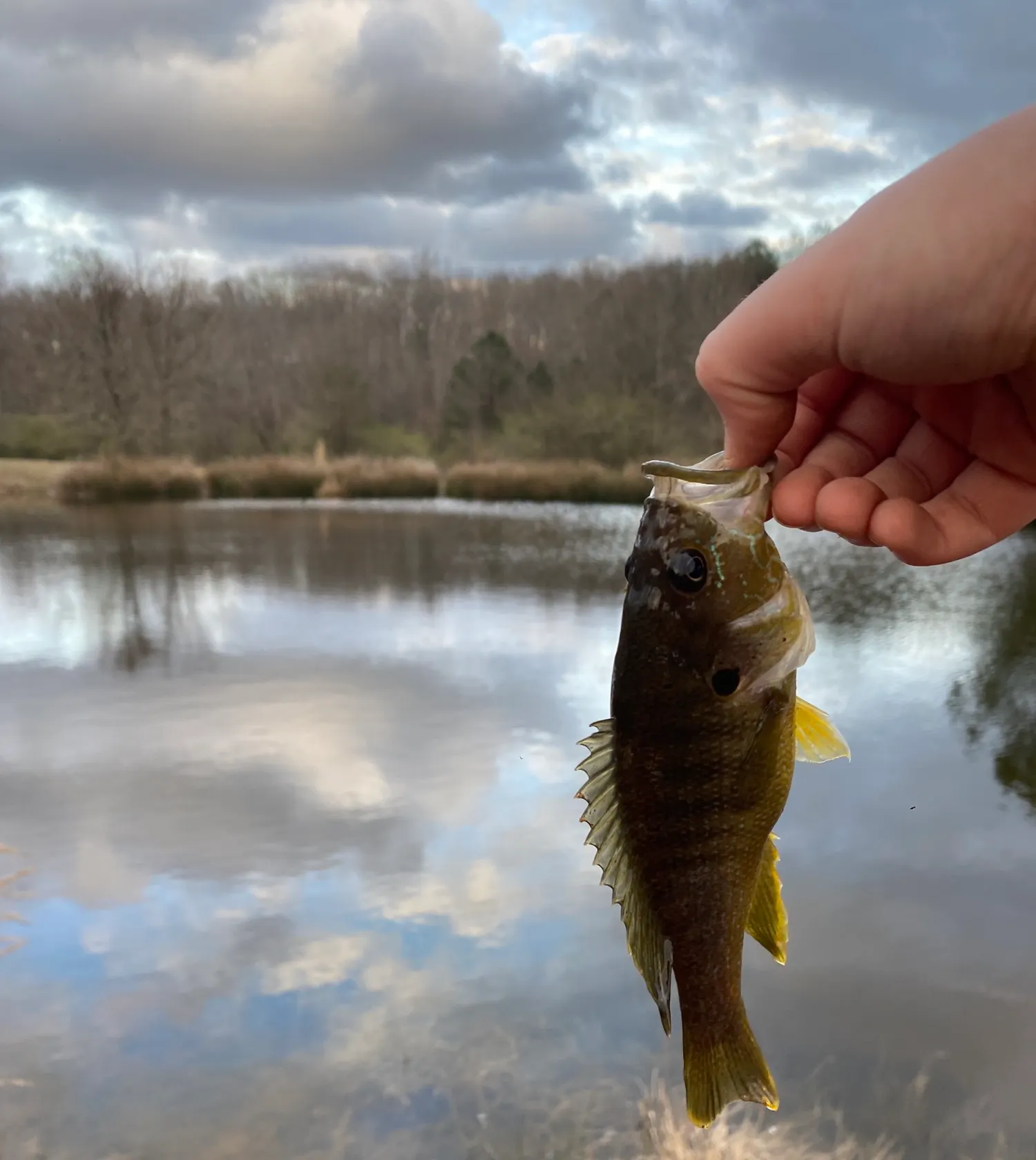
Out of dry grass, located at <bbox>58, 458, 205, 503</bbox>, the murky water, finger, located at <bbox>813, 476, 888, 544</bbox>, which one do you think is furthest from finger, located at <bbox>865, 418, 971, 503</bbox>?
dry grass, located at <bbox>58, 458, 205, 503</bbox>

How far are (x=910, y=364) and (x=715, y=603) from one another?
0.95 feet

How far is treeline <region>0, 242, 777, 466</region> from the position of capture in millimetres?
7734

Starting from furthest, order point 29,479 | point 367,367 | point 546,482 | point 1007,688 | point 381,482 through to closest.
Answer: point 367,367, point 381,482, point 29,479, point 546,482, point 1007,688

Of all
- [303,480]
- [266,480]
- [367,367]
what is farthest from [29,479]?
[367,367]

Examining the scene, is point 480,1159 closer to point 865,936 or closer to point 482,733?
point 865,936

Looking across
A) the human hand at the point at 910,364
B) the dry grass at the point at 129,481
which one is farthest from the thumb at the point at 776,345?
the dry grass at the point at 129,481

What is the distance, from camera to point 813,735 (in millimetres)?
861

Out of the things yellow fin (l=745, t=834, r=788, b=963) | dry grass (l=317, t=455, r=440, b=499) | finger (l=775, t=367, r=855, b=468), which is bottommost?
dry grass (l=317, t=455, r=440, b=499)

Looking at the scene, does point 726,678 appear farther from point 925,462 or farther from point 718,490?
point 925,462

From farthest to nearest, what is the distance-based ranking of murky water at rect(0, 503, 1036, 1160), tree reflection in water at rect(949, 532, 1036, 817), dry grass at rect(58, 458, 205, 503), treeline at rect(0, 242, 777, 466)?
dry grass at rect(58, 458, 205, 503) → treeline at rect(0, 242, 777, 466) → tree reflection in water at rect(949, 532, 1036, 817) → murky water at rect(0, 503, 1036, 1160)

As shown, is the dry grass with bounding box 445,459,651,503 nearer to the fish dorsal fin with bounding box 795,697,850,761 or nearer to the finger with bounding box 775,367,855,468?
the finger with bounding box 775,367,855,468

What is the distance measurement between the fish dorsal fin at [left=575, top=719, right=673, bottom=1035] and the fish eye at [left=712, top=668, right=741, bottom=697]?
11 centimetres

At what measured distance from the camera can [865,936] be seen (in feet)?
7.34

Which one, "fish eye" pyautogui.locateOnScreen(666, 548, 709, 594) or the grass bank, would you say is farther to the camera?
the grass bank
